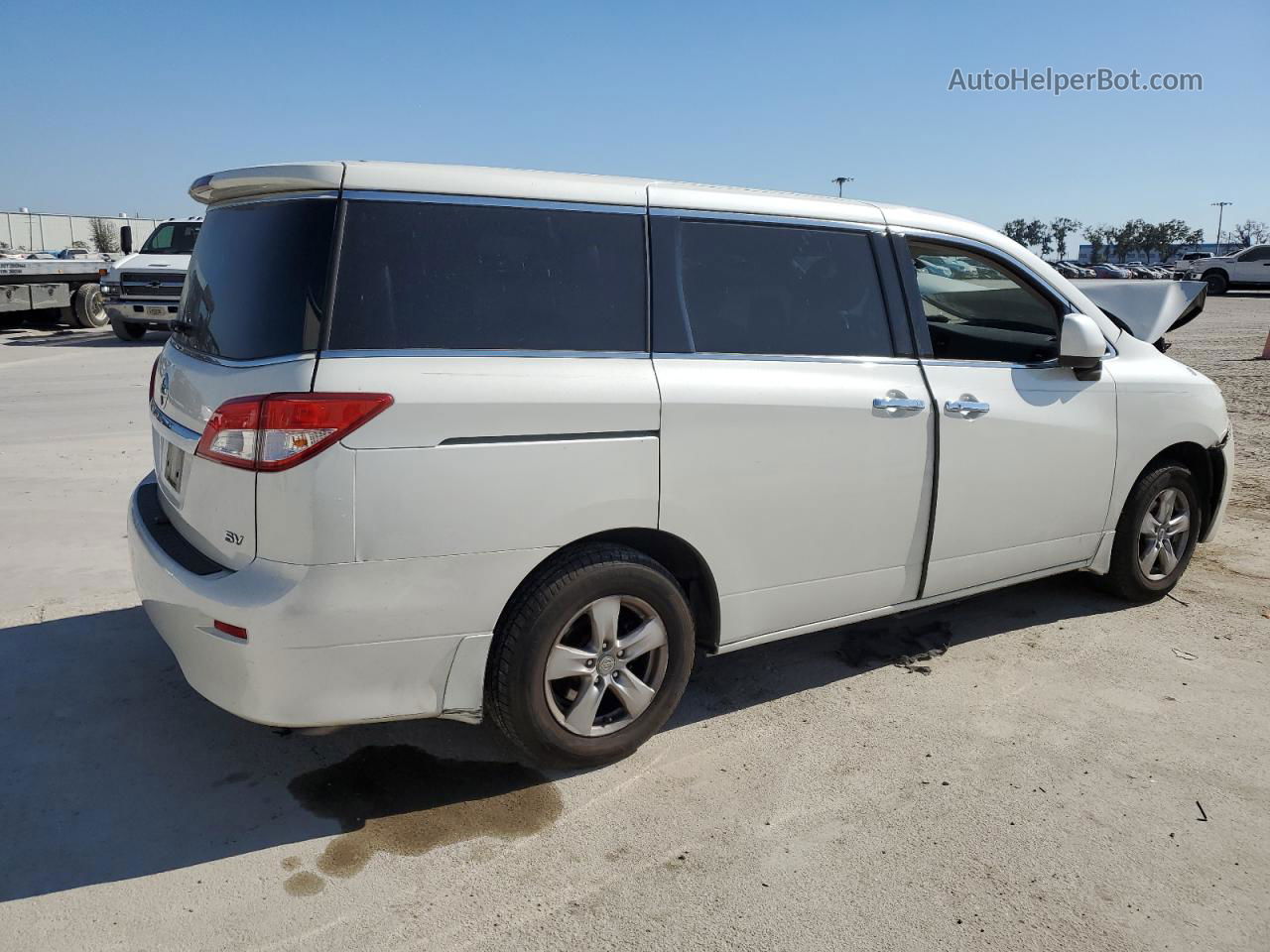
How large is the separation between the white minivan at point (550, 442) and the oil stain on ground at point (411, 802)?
→ 0.58ft

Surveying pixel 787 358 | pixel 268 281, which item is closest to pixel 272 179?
pixel 268 281

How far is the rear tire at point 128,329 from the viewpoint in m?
17.3

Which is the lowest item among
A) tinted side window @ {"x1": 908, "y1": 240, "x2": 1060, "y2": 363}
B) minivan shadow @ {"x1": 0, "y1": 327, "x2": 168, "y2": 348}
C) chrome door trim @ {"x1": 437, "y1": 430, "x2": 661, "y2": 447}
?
chrome door trim @ {"x1": 437, "y1": 430, "x2": 661, "y2": 447}

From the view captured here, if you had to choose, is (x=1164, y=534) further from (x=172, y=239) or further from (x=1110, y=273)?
(x=1110, y=273)

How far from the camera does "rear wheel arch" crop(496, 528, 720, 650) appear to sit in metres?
3.17

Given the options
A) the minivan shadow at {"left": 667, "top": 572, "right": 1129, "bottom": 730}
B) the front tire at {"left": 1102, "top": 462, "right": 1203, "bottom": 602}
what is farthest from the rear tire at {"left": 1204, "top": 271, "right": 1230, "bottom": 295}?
the minivan shadow at {"left": 667, "top": 572, "right": 1129, "bottom": 730}

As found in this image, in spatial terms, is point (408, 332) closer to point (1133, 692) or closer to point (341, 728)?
point (341, 728)

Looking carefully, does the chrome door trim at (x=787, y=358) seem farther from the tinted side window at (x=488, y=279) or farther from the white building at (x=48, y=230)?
the white building at (x=48, y=230)

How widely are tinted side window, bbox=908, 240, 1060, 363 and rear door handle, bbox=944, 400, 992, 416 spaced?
0.75 feet

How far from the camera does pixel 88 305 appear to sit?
20047 millimetres

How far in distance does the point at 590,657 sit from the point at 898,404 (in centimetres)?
149

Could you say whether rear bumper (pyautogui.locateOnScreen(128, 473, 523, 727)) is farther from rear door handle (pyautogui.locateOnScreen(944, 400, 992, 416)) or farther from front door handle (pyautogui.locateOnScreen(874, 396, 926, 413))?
rear door handle (pyautogui.locateOnScreen(944, 400, 992, 416))

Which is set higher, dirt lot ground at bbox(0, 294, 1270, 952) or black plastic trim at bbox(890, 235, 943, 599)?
black plastic trim at bbox(890, 235, 943, 599)

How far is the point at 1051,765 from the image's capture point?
138 inches
